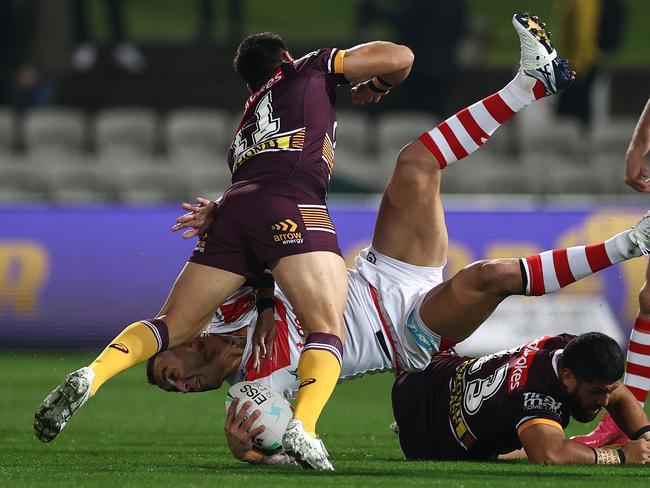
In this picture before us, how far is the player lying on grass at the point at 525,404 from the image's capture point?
573cm

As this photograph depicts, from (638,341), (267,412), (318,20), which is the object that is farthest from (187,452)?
(318,20)

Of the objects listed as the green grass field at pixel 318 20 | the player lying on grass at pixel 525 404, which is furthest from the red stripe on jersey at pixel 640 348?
the green grass field at pixel 318 20

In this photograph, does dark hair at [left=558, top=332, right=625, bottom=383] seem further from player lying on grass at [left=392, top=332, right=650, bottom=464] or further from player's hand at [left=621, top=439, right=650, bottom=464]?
player's hand at [left=621, top=439, right=650, bottom=464]

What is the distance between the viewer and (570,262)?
607 cm

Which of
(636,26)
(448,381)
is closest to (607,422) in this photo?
(448,381)

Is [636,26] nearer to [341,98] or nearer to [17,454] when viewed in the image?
[341,98]

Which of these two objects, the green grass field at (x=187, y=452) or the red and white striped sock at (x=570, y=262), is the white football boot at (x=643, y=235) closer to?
the red and white striped sock at (x=570, y=262)

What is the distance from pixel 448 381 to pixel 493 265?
61 centimetres

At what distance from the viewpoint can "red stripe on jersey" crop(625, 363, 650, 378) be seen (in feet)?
22.4

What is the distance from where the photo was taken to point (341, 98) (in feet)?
51.6

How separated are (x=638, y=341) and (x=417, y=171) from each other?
1.41 m

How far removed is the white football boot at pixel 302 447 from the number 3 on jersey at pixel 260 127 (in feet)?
5.00

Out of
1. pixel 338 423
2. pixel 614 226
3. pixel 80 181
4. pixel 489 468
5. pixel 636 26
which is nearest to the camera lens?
pixel 489 468

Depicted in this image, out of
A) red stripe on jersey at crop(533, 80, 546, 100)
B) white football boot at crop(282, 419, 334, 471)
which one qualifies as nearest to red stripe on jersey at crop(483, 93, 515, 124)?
red stripe on jersey at crop(533, 80, 546, 100)
